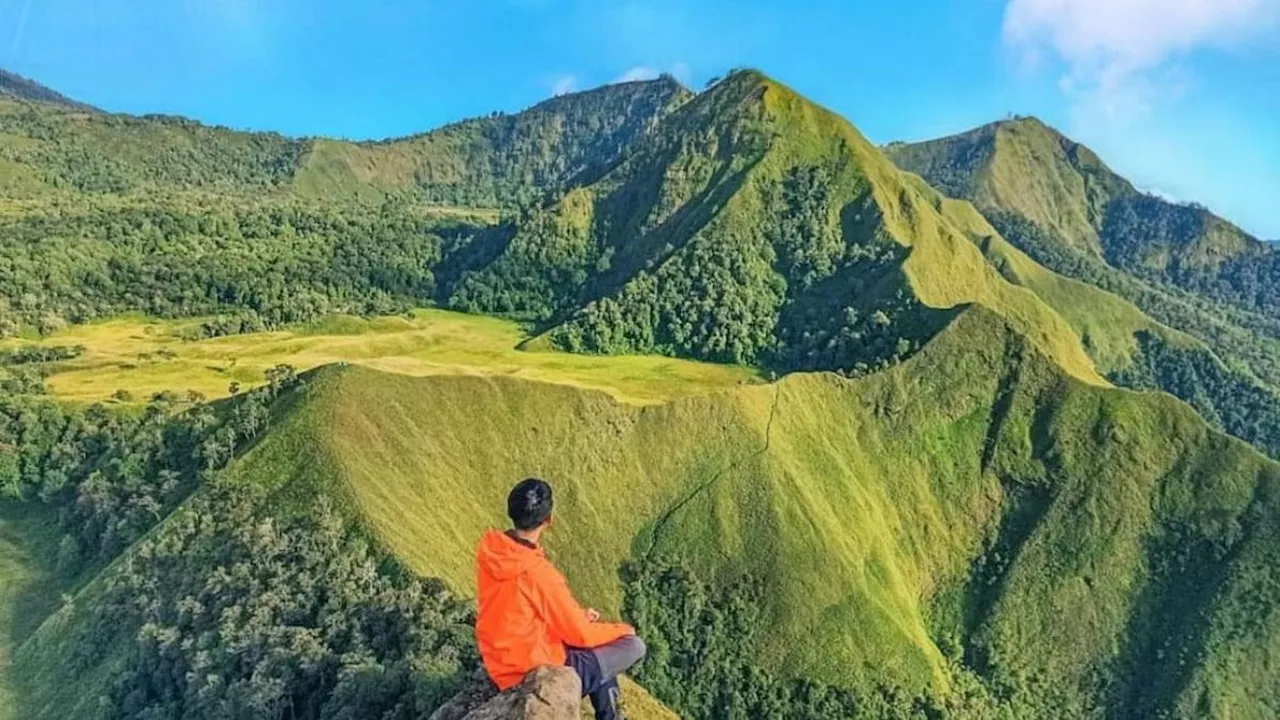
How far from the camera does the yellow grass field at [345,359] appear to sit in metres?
115

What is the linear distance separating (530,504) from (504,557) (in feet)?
3.56

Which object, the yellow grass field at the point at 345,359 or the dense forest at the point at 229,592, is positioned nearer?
the dense forest at the point at 229,592

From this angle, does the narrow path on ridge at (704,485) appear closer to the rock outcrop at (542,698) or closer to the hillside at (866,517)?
the hillside at (866,517)

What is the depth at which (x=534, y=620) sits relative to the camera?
63.5ft

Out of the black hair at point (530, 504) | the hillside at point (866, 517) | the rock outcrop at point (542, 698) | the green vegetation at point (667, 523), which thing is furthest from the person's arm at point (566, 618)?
the hillside at point (866, 517)

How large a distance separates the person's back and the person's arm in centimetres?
2

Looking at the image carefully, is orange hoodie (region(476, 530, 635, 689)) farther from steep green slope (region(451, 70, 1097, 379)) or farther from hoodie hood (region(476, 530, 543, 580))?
steep green slope (region(451, 70, 1097, 379))

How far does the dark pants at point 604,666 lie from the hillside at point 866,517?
5975 centimetres

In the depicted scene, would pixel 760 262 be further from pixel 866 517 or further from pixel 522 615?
pixel 522 615

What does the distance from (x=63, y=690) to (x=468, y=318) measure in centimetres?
11149

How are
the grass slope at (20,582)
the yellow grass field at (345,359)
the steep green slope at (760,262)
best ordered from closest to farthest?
the grass slope at (20,582)
the yellow grass field at (345,359)
the steep green slope at (760,262)

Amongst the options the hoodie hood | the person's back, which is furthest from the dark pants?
the hoodie hood

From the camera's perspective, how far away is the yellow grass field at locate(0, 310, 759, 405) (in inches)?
4542

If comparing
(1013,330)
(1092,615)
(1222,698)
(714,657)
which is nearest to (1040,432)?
(1013,330)
